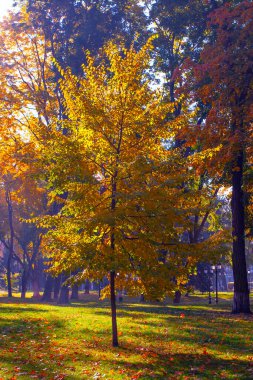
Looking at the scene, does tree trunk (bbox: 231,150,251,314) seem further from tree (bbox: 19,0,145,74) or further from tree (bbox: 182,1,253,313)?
tree (bbox: 19,0,145,74)

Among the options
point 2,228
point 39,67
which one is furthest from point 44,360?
point 2,228

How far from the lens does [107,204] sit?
11.5 meters

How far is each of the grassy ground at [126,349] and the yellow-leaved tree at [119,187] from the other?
1.22m

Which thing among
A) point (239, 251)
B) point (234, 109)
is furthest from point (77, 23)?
point (239, 251)

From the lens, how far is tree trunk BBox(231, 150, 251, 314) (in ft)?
64.5

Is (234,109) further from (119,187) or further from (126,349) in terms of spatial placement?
(126,349)

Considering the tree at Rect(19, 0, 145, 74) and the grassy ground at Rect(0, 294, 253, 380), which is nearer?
the grassy ground at Rect(0, 294, 253, 380)

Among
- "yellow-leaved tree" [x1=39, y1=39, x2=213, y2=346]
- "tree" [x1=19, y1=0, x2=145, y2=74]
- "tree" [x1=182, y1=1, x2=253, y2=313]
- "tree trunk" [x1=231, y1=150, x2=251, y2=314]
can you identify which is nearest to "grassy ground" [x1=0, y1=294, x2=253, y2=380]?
"yellow-leaved tree" [x1=39, y1=39, x2=213, y2=346]

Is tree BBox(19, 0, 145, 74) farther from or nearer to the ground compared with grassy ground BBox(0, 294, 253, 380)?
farther from the ground

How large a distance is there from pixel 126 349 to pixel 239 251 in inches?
402

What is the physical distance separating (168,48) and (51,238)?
21999 mm

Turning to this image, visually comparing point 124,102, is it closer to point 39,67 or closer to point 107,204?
point 107,204

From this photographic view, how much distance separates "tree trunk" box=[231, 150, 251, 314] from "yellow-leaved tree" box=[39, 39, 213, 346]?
28.2 ft

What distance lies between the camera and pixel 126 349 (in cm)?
1109
